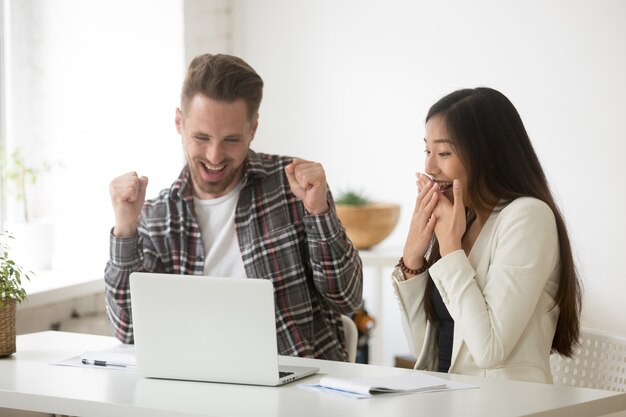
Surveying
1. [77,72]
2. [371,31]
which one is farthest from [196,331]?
[371,31]

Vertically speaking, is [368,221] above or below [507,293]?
above

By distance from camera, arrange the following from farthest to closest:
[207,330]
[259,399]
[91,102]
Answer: [91,102] → [207,330] → [259,399]

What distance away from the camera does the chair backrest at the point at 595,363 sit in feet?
7.09

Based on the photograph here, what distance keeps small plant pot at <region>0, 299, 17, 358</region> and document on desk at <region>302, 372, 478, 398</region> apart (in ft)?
2.57

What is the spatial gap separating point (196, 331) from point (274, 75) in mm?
2768

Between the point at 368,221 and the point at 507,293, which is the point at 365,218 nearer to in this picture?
the point at 368,221

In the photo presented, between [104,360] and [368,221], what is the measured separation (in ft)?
6.33

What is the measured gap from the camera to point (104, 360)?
81.7 inches

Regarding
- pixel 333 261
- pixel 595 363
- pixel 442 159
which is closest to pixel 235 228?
pixel 333 261

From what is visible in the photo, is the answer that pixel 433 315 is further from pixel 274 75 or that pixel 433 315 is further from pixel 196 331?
pixel 274 75

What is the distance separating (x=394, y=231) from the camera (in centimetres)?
431

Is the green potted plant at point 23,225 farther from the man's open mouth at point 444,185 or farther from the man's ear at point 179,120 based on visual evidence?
the man's open mouth at point 444,185

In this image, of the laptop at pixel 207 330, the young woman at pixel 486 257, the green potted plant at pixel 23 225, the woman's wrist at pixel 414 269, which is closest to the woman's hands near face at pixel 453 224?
the young woman at pixel 486 257

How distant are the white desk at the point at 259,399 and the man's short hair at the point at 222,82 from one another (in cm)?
88
